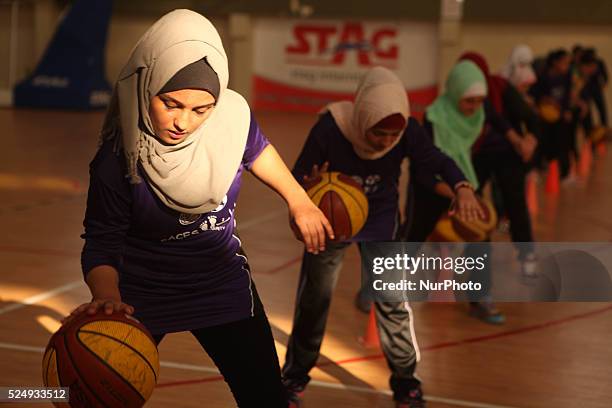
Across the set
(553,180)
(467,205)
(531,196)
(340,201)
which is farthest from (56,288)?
(553,180)

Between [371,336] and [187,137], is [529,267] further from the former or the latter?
[187,137]

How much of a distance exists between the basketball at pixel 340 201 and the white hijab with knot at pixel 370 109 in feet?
0.64

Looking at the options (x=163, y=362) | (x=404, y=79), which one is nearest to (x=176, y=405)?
(x=163, y=362)

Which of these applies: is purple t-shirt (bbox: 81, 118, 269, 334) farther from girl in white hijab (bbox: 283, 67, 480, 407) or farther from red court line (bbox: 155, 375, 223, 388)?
red court line (bbox: 155, 375, 223, 388)

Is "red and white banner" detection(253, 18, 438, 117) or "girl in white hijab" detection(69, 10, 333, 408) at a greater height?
"girl in white hijab" detection(69, 10, 333, 408)

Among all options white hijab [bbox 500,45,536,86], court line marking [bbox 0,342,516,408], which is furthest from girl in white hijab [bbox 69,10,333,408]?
white hijab [bbox 500,45,536,86]

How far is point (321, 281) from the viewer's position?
4.50m

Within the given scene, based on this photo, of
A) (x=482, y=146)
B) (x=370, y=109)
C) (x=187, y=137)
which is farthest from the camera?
(x=482, y=146)

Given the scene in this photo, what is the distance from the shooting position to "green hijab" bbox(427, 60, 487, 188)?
20.3ft

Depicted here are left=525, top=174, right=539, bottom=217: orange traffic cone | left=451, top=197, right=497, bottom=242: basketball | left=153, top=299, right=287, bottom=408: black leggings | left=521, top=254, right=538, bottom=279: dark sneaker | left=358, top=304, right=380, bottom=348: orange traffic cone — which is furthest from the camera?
left=525, top=174, right=539, bottom=217: orange traffic cone

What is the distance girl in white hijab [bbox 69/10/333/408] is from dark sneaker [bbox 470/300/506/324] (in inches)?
130

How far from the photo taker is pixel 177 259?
303 centimetres

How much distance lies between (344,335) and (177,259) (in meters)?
2.93

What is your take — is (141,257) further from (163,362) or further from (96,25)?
(96,25)
